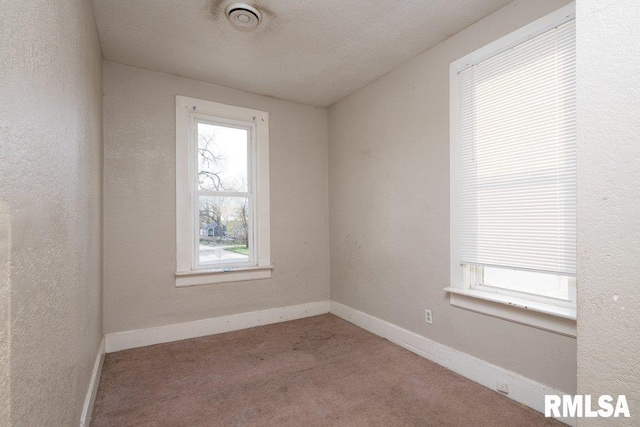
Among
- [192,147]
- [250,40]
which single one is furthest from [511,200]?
[192,147]

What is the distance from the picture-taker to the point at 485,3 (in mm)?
2199

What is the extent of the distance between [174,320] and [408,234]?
2.41 m

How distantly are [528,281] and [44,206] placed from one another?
2.57m

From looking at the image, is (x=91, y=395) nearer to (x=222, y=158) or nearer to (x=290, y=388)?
(x=290, y=388)

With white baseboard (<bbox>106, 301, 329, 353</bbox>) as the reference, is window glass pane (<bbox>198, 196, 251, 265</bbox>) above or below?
above

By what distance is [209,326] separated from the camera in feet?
11.0

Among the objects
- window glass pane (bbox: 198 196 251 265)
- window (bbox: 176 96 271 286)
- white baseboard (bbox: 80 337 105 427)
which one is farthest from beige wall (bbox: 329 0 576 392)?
white baseboard (bbox: 80 337 105 427)

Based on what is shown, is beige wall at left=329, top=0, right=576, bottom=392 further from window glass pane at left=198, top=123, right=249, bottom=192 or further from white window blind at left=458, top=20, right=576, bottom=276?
window glass pane at left=198, top=123, right=249, bottom=192

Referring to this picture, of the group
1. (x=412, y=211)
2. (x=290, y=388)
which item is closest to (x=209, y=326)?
(x=290, y=388)

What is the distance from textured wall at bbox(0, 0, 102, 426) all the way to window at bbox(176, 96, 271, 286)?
1408mm

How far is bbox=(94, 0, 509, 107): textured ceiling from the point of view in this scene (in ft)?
7.38

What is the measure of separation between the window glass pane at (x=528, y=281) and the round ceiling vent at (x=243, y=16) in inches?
96.8

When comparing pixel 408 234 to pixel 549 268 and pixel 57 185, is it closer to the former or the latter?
pixel 549 268

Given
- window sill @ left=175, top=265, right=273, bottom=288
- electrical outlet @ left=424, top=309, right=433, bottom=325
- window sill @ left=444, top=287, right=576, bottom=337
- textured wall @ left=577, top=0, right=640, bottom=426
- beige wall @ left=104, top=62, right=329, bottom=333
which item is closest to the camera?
textured wall @ left=577, top=0, right=640, bottom=426
